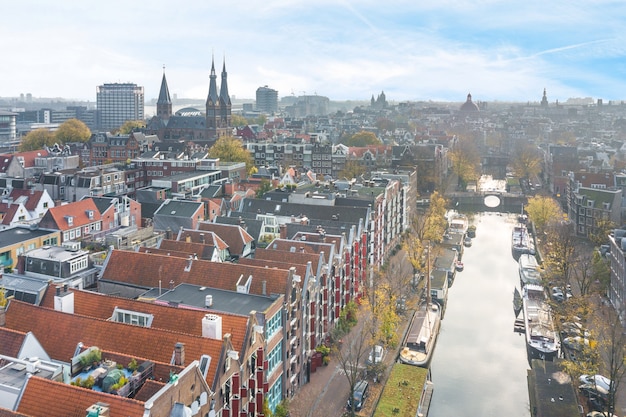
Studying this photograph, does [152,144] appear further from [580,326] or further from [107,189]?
[580,326]

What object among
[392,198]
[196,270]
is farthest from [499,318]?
[196,270]

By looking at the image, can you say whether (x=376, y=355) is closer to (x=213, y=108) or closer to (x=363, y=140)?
(x=363, y=140)

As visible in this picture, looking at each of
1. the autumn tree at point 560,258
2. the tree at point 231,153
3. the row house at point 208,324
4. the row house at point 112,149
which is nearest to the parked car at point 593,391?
the autumn tree at point 560,258

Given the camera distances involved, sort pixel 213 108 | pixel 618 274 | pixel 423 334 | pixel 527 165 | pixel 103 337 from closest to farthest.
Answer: pixel 103 337 < pixel 423 334 < pixel 618 274 < pixel 527 165 < pixel 213 108

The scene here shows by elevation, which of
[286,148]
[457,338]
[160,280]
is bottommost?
[457,338]

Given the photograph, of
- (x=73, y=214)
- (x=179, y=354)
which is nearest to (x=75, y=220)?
(x=73, y=214)

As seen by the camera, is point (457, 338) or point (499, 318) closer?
point (457, 338)

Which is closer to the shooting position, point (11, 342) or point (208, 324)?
point (11, 342)
